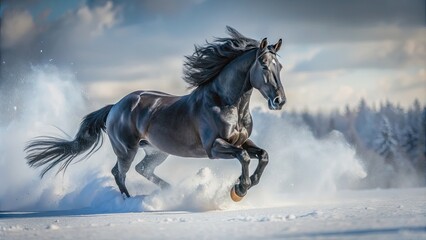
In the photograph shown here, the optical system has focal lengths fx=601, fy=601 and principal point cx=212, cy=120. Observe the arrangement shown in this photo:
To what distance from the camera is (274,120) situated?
63.9 ft

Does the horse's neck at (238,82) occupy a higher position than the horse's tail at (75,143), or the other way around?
the horse's neck at (238,82)

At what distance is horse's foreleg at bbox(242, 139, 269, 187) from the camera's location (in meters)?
7.79

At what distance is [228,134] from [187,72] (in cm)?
138

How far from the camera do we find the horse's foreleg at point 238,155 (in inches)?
298

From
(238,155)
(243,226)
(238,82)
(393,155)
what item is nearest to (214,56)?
(238,82)

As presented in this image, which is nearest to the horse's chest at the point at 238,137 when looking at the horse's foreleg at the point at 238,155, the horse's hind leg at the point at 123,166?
the horse's foreleg at the point at 238,155

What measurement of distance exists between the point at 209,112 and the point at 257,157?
0.89 meters

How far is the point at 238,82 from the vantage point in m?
8.14

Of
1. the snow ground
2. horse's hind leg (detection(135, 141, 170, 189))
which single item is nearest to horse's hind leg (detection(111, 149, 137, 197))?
horse's hind leg (detection(135, 141, 170, 189))

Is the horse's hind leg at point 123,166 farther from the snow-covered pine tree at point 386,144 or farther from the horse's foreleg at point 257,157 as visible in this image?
the snow-covered pine tree at point 386,144

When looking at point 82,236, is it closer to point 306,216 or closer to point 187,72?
point 306,216

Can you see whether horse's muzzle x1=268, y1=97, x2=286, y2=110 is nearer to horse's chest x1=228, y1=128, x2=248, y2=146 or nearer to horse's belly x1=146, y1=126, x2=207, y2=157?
horse's chest x1=228, y1=128, x2=248, y2=146

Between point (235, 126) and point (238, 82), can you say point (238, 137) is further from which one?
point (238, 82)

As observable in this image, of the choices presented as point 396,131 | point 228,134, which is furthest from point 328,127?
point 228,134
